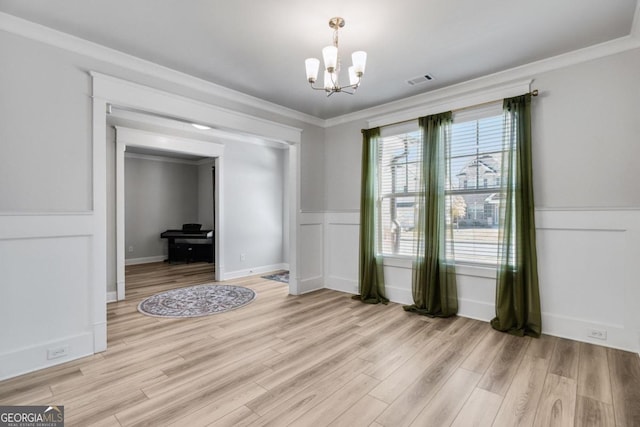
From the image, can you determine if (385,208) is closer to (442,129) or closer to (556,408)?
(442,129)

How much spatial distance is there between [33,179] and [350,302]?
3.52 metres

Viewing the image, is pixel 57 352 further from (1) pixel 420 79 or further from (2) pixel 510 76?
(2) pixel 510 76

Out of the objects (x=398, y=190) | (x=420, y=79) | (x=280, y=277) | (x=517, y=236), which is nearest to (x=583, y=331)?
(x=517, y=236)

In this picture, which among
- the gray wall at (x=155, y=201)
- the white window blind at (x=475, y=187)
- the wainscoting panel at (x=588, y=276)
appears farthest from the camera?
the gray wall at (x=155, y=201)

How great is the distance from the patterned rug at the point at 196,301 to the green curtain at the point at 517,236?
3.08m

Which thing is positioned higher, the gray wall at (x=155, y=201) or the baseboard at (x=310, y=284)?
the gray wall at (x=155, y=201)

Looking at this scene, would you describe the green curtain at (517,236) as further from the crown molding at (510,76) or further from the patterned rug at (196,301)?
the patterned rug at (196,301)

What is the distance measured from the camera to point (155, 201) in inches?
305

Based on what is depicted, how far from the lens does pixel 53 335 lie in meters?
2.44

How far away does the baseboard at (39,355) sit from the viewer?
7.33 ft

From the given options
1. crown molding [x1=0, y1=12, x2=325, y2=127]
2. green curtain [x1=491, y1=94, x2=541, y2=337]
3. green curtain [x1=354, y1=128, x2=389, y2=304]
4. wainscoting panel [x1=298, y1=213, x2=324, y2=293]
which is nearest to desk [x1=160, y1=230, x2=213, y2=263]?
wainscoting panel [x1=298, y1=213, x2=324, y2=293]

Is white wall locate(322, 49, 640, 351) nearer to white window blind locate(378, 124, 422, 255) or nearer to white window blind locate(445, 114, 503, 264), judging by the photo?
white window blind locate(445, 114, 503, 264)

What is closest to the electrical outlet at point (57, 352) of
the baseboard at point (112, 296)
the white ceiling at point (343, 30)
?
the baseboard at point (112, 296)

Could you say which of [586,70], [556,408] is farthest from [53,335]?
[586,70]
